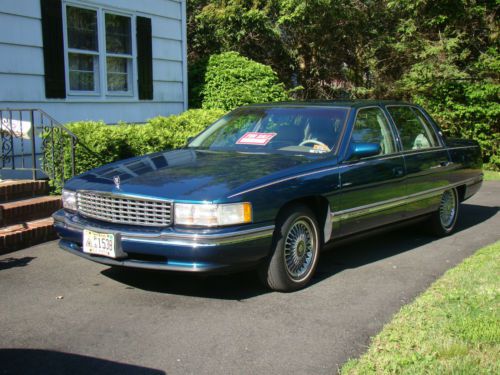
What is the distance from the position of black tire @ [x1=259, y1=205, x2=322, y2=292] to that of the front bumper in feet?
0.55

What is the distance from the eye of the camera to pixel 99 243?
463 cm

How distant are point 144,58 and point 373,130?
6114 millimetres

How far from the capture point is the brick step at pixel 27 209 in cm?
654

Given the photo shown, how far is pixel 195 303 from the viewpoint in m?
4.69

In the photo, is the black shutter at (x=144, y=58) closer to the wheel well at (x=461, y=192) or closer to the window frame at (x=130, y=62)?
the window frame at (x=130, y=62)

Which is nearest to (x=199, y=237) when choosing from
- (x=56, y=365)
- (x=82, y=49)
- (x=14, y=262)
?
(x=56, y=365)

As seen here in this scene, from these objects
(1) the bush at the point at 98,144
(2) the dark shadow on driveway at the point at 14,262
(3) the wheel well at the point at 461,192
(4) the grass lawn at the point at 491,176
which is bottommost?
(2) the dark shadow on driveway at the point at 14,262

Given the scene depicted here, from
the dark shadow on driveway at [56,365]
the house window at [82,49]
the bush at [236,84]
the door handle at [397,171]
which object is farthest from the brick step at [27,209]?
the bush at [236,84]

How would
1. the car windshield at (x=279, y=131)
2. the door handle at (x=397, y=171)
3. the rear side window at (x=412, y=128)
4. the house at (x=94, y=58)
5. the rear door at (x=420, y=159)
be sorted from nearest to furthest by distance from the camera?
1. the car windshield at (x=279, y=131)
2. the door handle at (x=397, y=171)
3. the rear door at (x=420, y=159)
4. the rear side window at (x=412, y=128)
5. the house at (x=94, y=58)

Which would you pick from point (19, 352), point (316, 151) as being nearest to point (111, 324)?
point (19, 352)

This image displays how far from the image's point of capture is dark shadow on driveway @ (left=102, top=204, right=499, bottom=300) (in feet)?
16.5

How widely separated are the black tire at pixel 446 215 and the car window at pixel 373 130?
51.3 inches

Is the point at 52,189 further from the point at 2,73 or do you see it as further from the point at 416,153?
the point at 416,153

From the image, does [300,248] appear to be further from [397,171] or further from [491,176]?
[491,176]
